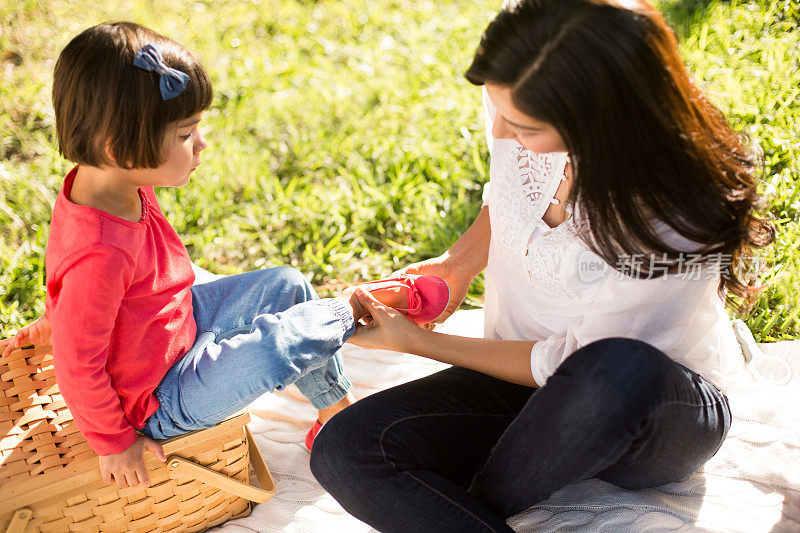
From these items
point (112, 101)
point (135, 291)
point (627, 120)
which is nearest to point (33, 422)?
point (135, 291)

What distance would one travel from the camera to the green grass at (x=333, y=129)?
259 centimetres

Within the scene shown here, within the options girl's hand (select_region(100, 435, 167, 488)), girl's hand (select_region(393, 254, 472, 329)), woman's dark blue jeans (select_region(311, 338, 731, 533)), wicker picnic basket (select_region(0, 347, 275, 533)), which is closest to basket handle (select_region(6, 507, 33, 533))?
wicker picnic basket (select_region(0, 347, 275, 533))

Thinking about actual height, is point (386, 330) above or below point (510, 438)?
above

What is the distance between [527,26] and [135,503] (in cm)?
128

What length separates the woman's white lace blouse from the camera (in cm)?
138

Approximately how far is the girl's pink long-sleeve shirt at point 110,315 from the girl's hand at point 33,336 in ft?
0.48

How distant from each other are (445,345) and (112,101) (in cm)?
86

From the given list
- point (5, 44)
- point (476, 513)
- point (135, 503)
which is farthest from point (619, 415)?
point (5, 44)

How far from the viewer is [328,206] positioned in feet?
9.16

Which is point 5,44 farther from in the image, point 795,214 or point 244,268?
point 795,214

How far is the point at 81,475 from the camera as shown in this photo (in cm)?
149

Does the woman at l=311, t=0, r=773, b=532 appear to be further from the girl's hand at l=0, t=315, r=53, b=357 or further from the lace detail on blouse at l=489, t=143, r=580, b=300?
the girl's hand at l=0, t=315, r=53, b=357

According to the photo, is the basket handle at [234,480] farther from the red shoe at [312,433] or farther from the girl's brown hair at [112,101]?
the girl's brown hair at [112,101]

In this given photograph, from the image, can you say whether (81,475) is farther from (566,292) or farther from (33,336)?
(566,292)
